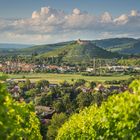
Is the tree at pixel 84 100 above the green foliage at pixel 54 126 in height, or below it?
below

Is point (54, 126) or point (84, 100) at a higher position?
point (54, 126)

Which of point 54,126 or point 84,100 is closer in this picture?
point 54,126

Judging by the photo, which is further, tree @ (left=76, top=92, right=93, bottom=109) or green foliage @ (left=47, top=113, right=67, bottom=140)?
tree @ (left=76, top=92, right=93, bottom=109)

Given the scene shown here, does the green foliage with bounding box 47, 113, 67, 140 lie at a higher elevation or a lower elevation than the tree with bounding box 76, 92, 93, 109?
higher

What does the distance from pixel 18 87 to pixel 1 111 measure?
18596 cm

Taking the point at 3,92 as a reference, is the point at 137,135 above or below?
below

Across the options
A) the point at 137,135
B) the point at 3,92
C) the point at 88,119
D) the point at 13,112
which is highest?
the point at 3,92

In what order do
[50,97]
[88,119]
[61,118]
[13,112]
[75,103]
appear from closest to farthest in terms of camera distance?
[13,112] → [88,119] → [61,118] → [75,103] → [50,97]

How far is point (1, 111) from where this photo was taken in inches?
421

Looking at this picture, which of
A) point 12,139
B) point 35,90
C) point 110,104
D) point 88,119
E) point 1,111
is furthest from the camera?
point 35,90

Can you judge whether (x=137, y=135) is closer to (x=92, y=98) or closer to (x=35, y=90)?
(x=92, y=98)

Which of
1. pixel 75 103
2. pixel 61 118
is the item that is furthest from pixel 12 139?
pixel 75 103

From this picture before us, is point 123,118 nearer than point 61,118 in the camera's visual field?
Yes

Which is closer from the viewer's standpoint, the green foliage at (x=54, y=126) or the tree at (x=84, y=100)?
the green foliage at (x=54, y=126)
